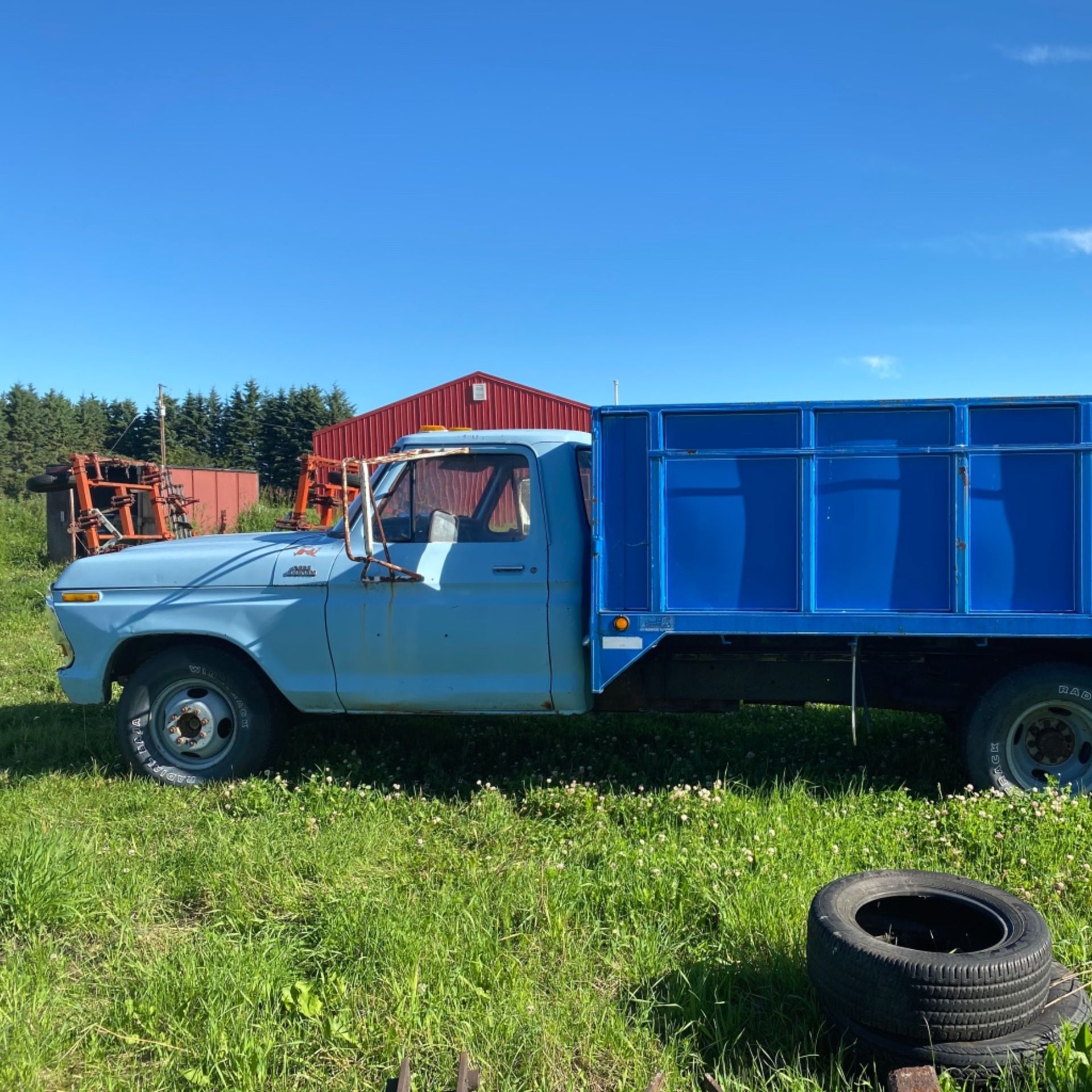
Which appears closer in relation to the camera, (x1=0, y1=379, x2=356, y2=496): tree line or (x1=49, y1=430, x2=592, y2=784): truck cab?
(x1=49, y1=430, x2=592, y2=784): truck cab

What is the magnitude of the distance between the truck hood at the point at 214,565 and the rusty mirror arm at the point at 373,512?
27cm

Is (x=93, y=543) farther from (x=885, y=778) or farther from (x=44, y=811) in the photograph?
(x=885, y=778)

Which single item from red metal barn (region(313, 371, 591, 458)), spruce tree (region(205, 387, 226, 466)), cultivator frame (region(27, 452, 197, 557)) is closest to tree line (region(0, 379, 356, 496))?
spruce tree (region(205, 387, 226, 466))

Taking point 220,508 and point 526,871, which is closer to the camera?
point 526,871

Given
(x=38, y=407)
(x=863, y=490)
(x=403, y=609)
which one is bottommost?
(x=403, y=609)

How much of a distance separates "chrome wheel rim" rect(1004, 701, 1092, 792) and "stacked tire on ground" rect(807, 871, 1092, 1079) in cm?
189

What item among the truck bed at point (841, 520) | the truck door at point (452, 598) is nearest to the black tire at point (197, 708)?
the truck door at point (452, 598)

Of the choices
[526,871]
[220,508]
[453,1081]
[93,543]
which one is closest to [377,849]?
[526,871]

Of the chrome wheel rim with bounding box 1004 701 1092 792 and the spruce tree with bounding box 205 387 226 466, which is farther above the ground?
the spruce tree with bounding box 205 387 226 466

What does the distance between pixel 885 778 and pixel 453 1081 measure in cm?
328

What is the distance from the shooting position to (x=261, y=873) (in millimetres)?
4023

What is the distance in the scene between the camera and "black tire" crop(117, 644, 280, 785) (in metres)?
5.30

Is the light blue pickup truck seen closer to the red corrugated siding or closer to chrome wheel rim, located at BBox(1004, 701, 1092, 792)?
chrome wheel rim, located at BBox(1004, 701, 1092, 792)

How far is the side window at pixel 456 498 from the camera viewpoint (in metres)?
5.11
